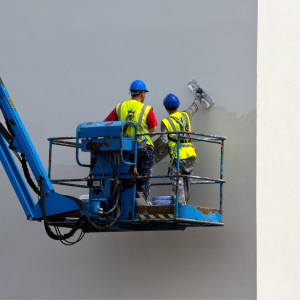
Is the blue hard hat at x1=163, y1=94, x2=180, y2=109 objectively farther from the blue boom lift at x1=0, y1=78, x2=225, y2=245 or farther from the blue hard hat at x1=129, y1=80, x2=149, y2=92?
the blue boom lift at x1=0, y1=78, x2=225, y2=245

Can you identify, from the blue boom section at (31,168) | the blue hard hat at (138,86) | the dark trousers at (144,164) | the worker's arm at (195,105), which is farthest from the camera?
the worker's arm at (195,105)

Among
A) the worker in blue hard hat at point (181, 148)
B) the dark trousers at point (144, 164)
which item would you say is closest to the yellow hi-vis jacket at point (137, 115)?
the dark trousers at point (144, 164)

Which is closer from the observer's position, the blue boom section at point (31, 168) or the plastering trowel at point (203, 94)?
the blue boom section at point (31, 168)

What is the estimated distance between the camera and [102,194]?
11.3 m

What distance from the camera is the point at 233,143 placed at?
12453mm

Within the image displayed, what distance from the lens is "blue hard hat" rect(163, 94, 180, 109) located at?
40.5 feet

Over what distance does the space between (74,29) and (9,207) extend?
3.00 m

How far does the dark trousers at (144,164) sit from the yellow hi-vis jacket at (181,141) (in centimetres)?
57

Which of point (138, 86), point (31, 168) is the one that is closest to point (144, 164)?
point (138, 86)

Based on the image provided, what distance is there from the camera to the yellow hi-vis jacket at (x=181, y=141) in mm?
11961

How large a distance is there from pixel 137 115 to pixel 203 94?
152cm

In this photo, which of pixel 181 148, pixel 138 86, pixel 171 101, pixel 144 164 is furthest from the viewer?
pixel 171 101

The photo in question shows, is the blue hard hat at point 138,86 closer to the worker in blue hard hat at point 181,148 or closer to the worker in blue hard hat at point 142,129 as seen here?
the worker in blue hard hat at point 142,129

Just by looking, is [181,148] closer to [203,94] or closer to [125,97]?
[203,94]
